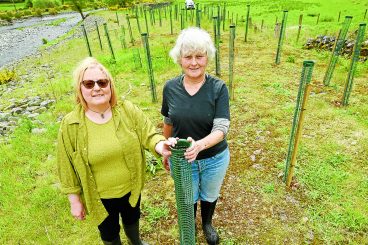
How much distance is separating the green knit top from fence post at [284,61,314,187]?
7.31 feet

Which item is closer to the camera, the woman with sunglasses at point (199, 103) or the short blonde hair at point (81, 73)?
the short blonde hair at point (81, 73)

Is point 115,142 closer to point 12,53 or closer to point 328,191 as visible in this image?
point 328,191

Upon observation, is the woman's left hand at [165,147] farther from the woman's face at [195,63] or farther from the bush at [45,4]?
the bush at [45,4]

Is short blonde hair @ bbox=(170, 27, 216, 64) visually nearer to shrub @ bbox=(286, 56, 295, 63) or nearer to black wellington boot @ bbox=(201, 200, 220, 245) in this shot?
black wellington boot @ bbox=(201, 200, 220, 245)

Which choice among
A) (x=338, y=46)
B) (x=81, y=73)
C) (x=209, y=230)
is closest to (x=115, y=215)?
(x=209, y=230)

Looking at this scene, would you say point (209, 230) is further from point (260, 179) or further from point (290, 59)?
point (290, 59)

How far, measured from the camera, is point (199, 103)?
2.28 metres

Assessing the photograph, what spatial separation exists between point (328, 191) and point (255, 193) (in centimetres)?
98

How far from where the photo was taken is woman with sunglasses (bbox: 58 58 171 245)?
2.10m

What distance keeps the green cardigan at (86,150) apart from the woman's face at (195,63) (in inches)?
22.0

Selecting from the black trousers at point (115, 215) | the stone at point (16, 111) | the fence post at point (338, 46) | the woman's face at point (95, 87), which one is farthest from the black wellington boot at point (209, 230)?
the stone at point (16, 111)

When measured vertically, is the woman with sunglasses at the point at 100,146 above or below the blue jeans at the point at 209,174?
above

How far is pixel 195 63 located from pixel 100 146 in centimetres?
99

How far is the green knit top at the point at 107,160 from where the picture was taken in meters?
2.15
